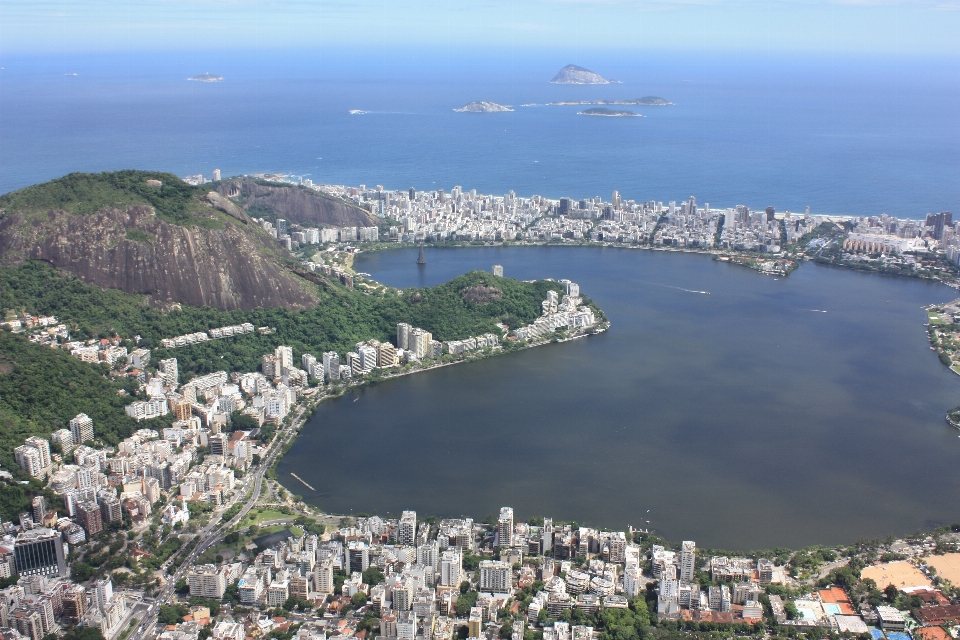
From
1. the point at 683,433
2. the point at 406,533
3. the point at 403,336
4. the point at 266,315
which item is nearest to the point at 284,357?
the point at 266,315

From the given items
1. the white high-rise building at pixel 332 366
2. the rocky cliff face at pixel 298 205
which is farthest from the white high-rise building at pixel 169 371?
the rocky cliff face at pixel 298 205

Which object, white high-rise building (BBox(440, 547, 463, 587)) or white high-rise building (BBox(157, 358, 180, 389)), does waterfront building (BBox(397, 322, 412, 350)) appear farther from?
white high-rise building (BBox(440, 547, 463, 587))

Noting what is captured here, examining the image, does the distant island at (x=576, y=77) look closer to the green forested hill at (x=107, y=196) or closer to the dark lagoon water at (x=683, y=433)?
the dark lagoon water at (x=683, y=433)

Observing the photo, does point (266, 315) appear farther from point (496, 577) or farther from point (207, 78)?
point (207, 78)

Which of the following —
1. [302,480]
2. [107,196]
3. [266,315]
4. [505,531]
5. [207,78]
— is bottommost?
[302,480]

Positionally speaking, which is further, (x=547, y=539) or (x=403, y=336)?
(x=403, y=336)

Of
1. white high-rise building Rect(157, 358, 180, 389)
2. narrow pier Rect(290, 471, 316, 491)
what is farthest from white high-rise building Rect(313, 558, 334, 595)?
white high-rise building Rect(157, 358, 180, 389)
